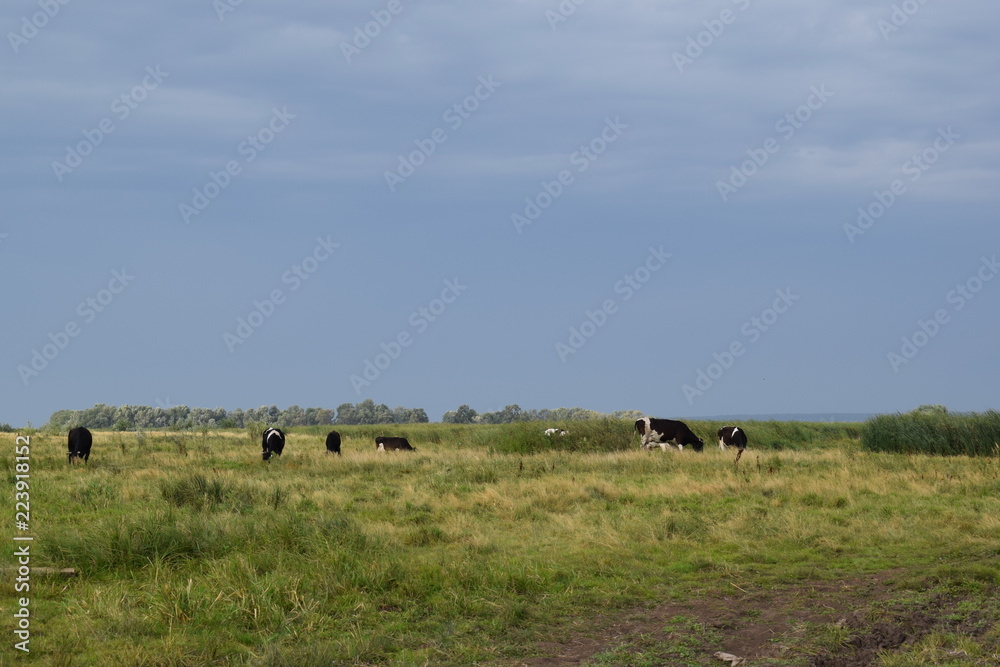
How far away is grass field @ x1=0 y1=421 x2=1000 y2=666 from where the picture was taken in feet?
25.4

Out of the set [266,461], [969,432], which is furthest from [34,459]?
[969,432]

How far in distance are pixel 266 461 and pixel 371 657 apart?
18107 mm

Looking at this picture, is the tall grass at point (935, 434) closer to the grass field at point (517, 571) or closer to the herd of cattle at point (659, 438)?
the herd of cattle at point (659, 438)

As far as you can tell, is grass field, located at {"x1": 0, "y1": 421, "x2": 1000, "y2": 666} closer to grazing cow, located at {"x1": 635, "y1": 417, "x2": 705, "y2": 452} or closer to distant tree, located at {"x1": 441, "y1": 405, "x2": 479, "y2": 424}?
grazing cow, located at {"x1": 635, "y1": 417, "x2": 705, "y2": 452}

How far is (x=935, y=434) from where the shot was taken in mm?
31875

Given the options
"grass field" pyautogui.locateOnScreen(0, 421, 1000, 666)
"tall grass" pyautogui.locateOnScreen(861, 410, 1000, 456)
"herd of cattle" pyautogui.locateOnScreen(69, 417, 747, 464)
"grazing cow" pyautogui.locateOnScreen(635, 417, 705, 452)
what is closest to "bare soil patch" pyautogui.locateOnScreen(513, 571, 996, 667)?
"grass field" pyautogui.locateOnScreen(0, 421, 1000, 666)

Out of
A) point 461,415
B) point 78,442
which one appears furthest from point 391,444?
point 461,415

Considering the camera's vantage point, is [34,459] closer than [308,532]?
No

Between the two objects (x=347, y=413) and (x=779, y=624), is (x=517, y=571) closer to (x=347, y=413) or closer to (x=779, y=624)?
(x=779, y=624)

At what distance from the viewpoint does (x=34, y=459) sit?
22.3m

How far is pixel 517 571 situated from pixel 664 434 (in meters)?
22.7

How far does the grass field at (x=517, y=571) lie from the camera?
7754 millimetres

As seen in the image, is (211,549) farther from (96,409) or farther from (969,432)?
(96,409)

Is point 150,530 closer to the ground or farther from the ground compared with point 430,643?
farther from the ground
